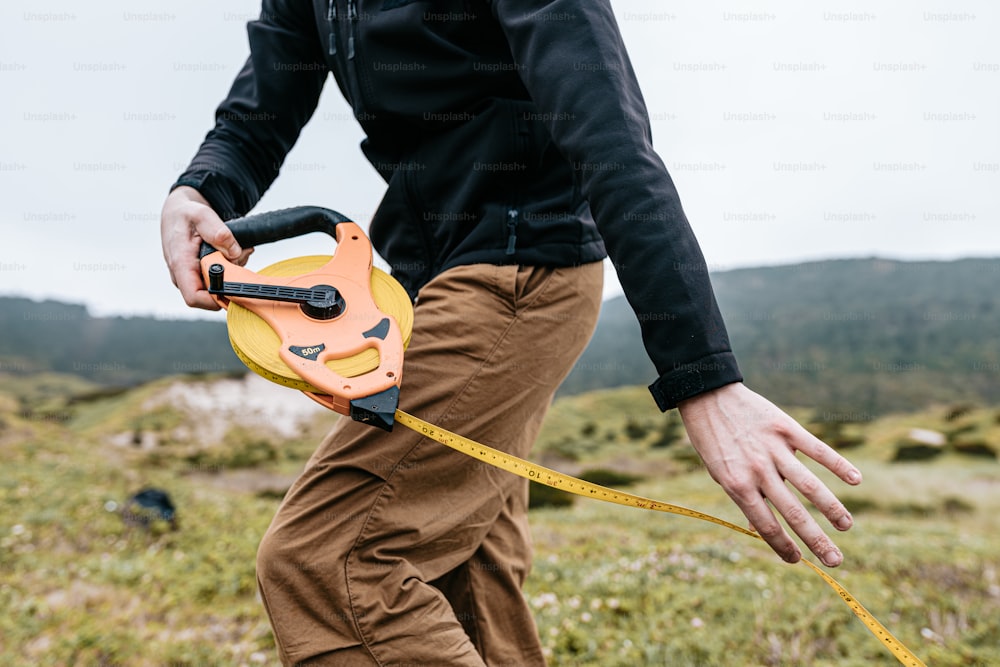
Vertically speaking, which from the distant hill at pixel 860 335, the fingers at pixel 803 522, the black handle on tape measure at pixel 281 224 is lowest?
the distant hill at pixel 860 335

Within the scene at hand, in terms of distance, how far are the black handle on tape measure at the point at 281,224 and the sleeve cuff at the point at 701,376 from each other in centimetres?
119

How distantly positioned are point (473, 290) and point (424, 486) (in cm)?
57

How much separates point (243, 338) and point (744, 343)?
51392mm

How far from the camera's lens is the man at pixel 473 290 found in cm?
142

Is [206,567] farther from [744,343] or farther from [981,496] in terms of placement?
[744,343]

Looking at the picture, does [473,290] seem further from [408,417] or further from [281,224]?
[281,224]

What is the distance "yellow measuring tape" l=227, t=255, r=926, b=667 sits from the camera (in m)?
1.71

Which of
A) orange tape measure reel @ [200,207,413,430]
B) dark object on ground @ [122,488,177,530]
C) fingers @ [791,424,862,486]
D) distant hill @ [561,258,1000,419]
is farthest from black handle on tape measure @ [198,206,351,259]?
distant hill @ [561,258,1000,419]

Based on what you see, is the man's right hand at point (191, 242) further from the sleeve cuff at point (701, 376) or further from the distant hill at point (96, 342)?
the distant hill at point (96, 342)

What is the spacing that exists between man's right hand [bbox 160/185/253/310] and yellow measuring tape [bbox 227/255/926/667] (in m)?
0.22

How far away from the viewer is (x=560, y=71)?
1.61 m

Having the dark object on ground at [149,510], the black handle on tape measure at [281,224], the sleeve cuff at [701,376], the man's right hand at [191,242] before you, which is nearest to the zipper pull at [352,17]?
the black handle on tape measure at [281,224]

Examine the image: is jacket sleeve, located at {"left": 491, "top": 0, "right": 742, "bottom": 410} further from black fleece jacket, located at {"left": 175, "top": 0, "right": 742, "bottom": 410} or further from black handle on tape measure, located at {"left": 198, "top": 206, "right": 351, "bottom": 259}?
black handle on tape measure, located at {"left": 198, "top": 206, "right": 351, "bottom": 259}

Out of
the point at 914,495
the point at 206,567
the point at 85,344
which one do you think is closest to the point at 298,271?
the point at 206,567
